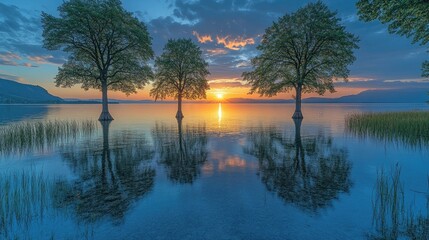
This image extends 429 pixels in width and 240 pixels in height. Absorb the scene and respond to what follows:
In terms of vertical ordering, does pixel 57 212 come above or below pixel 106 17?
below

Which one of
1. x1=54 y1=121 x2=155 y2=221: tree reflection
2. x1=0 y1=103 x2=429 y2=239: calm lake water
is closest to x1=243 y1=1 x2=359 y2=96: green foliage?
x1=0 y1=103 x2=429 y2=239: calm lake water

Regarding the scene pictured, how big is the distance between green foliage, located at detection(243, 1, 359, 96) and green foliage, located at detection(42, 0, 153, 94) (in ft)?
69.5

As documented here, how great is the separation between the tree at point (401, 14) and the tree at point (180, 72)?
33.0 m

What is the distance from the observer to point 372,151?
1391cm

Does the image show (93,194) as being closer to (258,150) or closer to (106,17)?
(258,150)

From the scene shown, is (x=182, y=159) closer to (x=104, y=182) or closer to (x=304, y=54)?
(x=104, y=182)

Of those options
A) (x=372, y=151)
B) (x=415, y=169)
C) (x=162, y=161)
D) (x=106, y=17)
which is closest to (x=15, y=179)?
(x=162, y=161)

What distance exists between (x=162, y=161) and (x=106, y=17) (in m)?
28.1

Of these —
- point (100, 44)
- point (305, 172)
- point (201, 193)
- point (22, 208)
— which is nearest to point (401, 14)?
point (305, 172)

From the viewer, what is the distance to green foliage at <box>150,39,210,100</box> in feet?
140

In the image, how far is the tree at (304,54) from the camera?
34125 millimetres

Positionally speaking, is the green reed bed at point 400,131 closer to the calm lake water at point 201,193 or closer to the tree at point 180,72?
the calm lake water at point 201,193

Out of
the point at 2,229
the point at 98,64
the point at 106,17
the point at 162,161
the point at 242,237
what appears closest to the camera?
the point at 242,237

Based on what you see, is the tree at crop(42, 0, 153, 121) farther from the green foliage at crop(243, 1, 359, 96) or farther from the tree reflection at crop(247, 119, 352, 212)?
the tree reflection at crop(247, 119, 352, 212)
